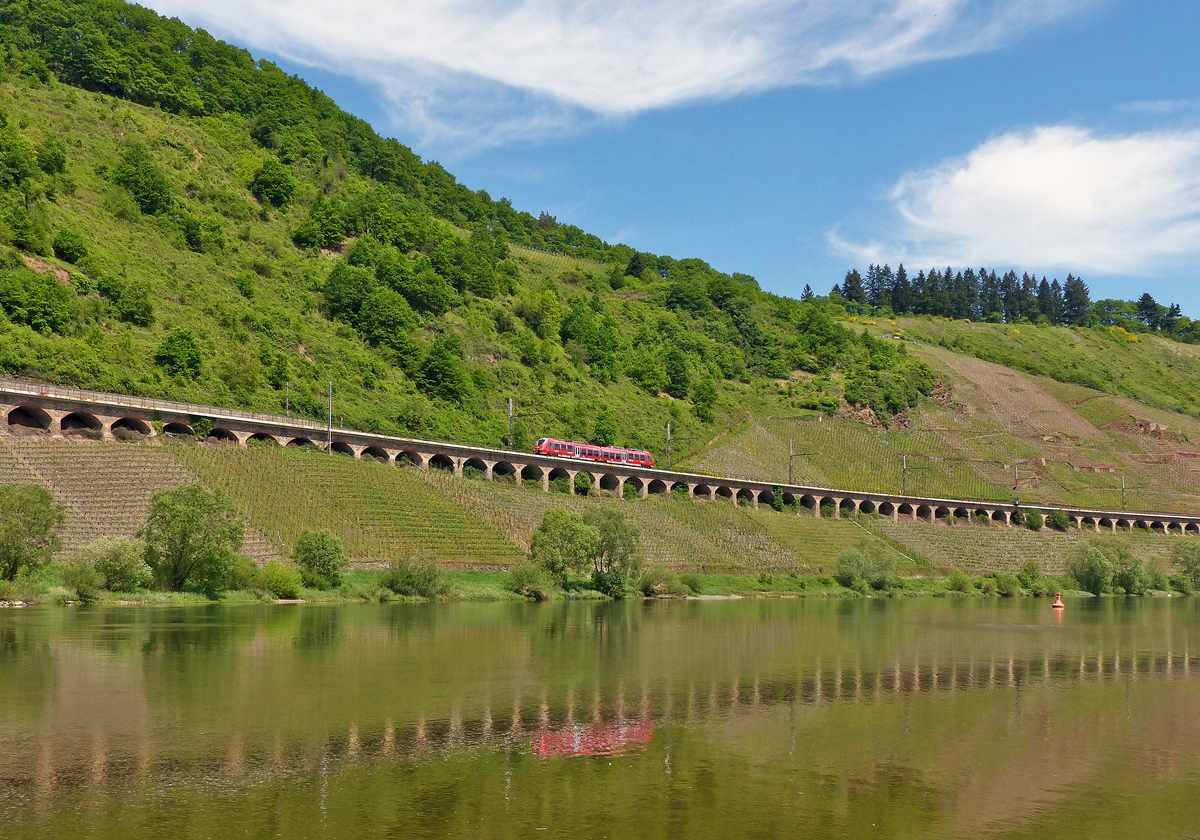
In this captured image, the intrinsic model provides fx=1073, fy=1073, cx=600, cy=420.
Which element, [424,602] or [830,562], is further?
[830,562]

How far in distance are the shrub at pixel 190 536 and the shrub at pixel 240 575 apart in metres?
1.20

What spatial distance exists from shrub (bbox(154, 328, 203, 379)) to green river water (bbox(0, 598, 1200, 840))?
6344 centimetres

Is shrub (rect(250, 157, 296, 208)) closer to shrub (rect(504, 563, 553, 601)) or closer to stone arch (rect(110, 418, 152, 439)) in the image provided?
stone arch (rect(110, 418, 152, 439))

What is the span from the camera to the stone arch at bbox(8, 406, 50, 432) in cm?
8575

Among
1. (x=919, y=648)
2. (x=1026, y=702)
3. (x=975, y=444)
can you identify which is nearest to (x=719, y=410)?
(x=975, y=444)

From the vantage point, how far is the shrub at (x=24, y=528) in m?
58.5

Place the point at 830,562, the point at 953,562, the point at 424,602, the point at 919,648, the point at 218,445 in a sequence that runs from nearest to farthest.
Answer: the point at 919,648 < the point at 424,602 < the point at 218,445 < the point at 830,562 < the point at 953,562

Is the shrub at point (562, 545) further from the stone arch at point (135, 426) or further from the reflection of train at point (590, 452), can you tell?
the reflection of train at point (590, 452)

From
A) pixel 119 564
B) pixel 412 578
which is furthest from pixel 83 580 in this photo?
pixel 412 578

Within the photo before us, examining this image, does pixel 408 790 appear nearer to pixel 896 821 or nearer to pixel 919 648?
pixel 896 821

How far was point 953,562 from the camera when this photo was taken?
129 m

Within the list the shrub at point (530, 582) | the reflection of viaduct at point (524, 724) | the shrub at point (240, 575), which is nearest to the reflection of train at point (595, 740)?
the reflection of viaduct at point (524, 724)

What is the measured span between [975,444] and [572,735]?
17423 cm

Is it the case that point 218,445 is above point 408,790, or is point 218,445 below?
A: above
